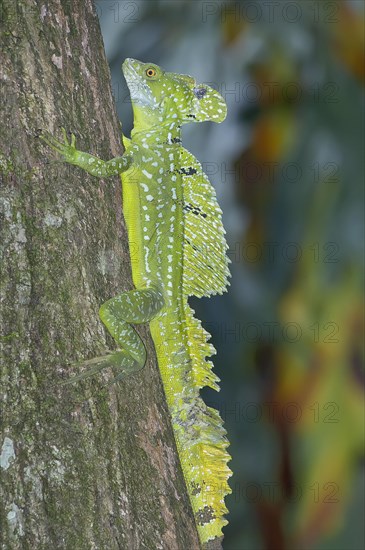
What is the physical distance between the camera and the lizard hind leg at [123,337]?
181cm

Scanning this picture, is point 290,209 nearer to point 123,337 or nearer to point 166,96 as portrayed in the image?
point 166,96

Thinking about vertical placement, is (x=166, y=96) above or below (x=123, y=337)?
above

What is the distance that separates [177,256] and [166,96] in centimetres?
61

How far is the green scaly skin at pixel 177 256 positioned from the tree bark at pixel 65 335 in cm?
10

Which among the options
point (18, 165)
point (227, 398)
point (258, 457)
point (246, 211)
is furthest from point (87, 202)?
point (258, 457)

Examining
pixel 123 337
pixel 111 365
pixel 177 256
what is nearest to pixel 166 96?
pixel 177 256

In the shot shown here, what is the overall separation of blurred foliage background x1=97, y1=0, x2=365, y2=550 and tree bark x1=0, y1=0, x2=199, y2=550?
1.32 meters

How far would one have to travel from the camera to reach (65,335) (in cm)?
177

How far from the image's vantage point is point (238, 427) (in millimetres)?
3740

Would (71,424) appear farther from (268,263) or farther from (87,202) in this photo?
(268,263)

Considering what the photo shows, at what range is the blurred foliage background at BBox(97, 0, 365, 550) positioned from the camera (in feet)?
10.5

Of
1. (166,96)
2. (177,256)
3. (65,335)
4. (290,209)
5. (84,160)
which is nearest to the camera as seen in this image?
(65,335)

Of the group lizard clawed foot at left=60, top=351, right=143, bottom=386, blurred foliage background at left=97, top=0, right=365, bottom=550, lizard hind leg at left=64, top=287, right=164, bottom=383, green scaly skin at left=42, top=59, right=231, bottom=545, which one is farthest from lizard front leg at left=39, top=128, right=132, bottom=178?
blurred foliage background at left=97, top=0, right=365, bottom=550

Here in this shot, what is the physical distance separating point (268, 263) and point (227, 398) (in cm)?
68
